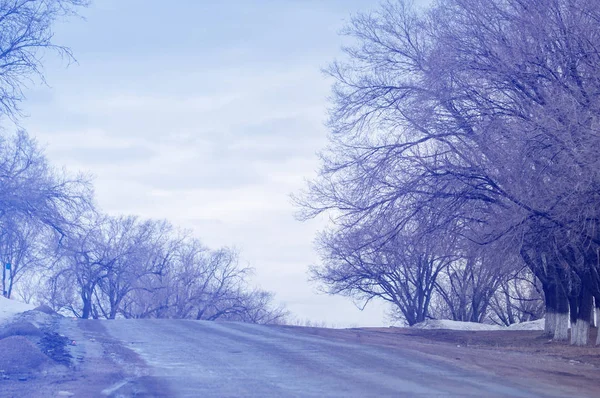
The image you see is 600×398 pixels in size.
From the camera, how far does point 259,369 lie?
13.9 m

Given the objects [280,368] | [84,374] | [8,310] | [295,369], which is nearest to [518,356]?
[295,369]

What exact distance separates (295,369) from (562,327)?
13.1 m

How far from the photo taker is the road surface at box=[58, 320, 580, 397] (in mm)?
11516

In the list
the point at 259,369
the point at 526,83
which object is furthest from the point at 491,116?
the point at 259,369

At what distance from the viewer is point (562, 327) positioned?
2411 centimetres

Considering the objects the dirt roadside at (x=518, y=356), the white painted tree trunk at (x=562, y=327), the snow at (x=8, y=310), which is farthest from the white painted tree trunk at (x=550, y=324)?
the snow at (x=8, y=310)

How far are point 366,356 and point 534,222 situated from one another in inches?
197

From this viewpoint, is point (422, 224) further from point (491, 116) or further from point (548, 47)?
point (548, 47)

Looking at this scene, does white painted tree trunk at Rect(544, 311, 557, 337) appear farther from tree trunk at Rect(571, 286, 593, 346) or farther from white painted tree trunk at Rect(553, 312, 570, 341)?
tree trunk at Rect(571, 286, 593, 346)

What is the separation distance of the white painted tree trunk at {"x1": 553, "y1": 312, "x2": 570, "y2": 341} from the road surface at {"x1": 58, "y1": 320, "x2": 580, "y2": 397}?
321 inches

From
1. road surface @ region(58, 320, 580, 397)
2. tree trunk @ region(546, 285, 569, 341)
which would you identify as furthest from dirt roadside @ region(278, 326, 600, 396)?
road surface @ region(58, 320, 580, 397)

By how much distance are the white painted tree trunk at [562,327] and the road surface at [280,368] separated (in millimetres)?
8157

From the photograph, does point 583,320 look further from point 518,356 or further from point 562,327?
point 518,356

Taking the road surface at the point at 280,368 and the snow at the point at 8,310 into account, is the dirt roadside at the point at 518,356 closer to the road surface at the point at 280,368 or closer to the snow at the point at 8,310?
the road surface at the point at 280,368
